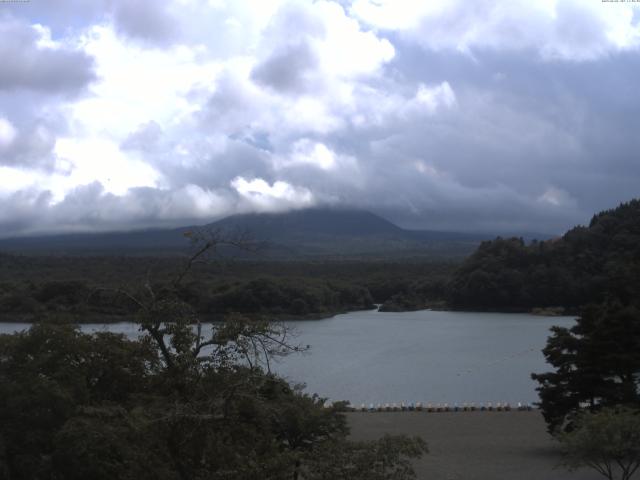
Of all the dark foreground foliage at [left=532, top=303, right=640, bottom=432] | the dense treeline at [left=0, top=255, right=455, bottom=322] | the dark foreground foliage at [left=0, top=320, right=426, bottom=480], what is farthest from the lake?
the dark foreground foliage at [left=0, top=320, right=426, bottom=480]

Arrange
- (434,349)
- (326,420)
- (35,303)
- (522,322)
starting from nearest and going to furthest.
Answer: (326,420) < (434,349) < (35,303) < (522,322)

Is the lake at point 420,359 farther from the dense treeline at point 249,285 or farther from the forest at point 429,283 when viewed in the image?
the forest at point 429,283

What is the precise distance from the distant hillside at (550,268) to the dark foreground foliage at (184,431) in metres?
52.2

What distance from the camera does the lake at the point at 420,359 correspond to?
26.5 m

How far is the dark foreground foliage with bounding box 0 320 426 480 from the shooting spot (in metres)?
6.04

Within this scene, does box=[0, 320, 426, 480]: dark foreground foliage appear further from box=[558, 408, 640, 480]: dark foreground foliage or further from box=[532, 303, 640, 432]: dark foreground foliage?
box=[532, 303, 640, 432]: dark foreground foliage

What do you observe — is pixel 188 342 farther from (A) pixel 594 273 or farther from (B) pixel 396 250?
(B) pixel 396 250

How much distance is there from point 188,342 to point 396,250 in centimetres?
15141

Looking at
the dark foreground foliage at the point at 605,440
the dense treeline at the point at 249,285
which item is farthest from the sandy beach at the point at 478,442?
the dense treeline at the point at 249,285

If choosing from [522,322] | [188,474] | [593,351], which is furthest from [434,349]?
[188,474]

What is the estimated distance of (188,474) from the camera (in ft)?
20.4

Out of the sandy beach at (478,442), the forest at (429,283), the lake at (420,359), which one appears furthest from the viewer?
the forest at (429,283)

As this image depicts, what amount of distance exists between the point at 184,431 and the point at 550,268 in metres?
58.0

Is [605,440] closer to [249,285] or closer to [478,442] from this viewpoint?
[478,442]
